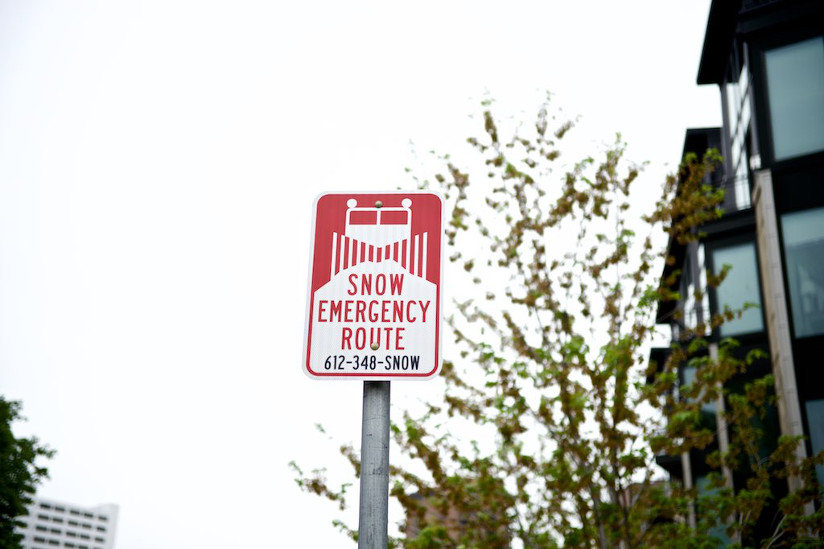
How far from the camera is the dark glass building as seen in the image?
17.6 meters

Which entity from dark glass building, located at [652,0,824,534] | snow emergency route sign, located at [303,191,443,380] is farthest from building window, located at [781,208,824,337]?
snow emergency route sign, located at [303,191,443,380]

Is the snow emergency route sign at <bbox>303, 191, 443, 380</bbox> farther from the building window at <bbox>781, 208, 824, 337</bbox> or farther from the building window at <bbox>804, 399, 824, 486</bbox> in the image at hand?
the building window at <bbox>781, 208, 824, 337</bbox>

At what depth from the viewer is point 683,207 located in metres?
13.8

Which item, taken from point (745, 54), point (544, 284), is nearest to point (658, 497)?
point (544, 284)

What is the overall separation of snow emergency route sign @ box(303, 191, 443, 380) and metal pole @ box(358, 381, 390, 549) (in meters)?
0.08

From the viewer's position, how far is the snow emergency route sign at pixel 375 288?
3.03 metres

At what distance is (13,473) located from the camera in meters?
34.5

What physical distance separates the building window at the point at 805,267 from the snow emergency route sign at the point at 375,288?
16.4 m

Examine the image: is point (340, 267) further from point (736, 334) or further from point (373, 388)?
point (736, 334)

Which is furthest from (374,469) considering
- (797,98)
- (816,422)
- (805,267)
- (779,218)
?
(797,98)

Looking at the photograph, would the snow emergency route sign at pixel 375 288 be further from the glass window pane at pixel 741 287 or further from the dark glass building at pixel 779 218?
the glass window pane at pixel 741 287

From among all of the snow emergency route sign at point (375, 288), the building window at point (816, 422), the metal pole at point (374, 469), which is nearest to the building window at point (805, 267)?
the building window at point (816, 422)

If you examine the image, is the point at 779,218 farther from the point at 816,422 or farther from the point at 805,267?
the point at 816,422

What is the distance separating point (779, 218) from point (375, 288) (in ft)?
57.2
